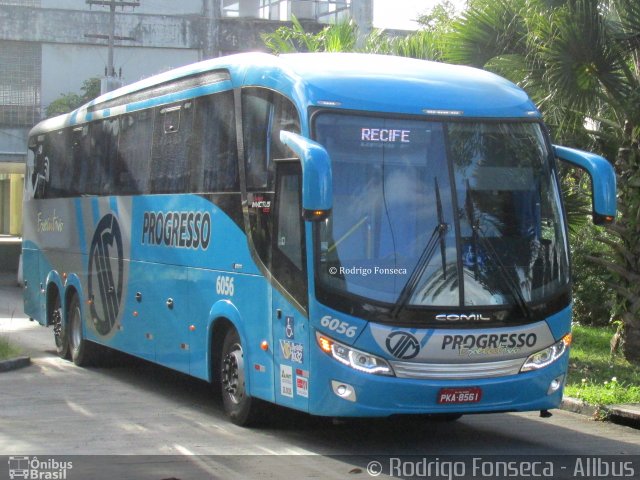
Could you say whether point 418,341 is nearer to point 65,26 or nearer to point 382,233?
point 382,233

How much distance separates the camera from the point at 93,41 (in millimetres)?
42719

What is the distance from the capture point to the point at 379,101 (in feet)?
31.9

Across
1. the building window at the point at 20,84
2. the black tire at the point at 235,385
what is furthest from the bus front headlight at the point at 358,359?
the building window at the point at 20,84

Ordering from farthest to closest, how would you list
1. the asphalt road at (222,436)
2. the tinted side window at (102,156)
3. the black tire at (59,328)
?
the black tire at (59,328), the tinted side window at (102,156), the asphalt road at (222,436)

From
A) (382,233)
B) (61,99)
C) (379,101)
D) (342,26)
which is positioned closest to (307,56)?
(379,101)

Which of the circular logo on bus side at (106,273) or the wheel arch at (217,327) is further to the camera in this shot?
the circular logo on bus side at (106,273)

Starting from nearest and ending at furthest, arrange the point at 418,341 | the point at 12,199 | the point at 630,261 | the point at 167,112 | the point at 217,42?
the point at 418,341 < the point at 167,112 < the point at 630,261 < the point at 217,42 < the point at 12,199

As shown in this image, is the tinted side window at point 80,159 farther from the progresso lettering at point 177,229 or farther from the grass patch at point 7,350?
the progresso lettering at point 177,229

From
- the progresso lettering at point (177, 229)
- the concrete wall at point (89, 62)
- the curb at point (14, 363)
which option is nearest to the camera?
the progresso lettering at point (177, 229)

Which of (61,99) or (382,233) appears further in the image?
(61,99)

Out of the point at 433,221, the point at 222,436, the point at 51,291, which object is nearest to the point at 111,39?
the point at 51,291

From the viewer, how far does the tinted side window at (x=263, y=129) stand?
10016 mm

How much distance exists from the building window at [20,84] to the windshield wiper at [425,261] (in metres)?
Answer: 34.6

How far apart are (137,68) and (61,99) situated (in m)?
3.60
